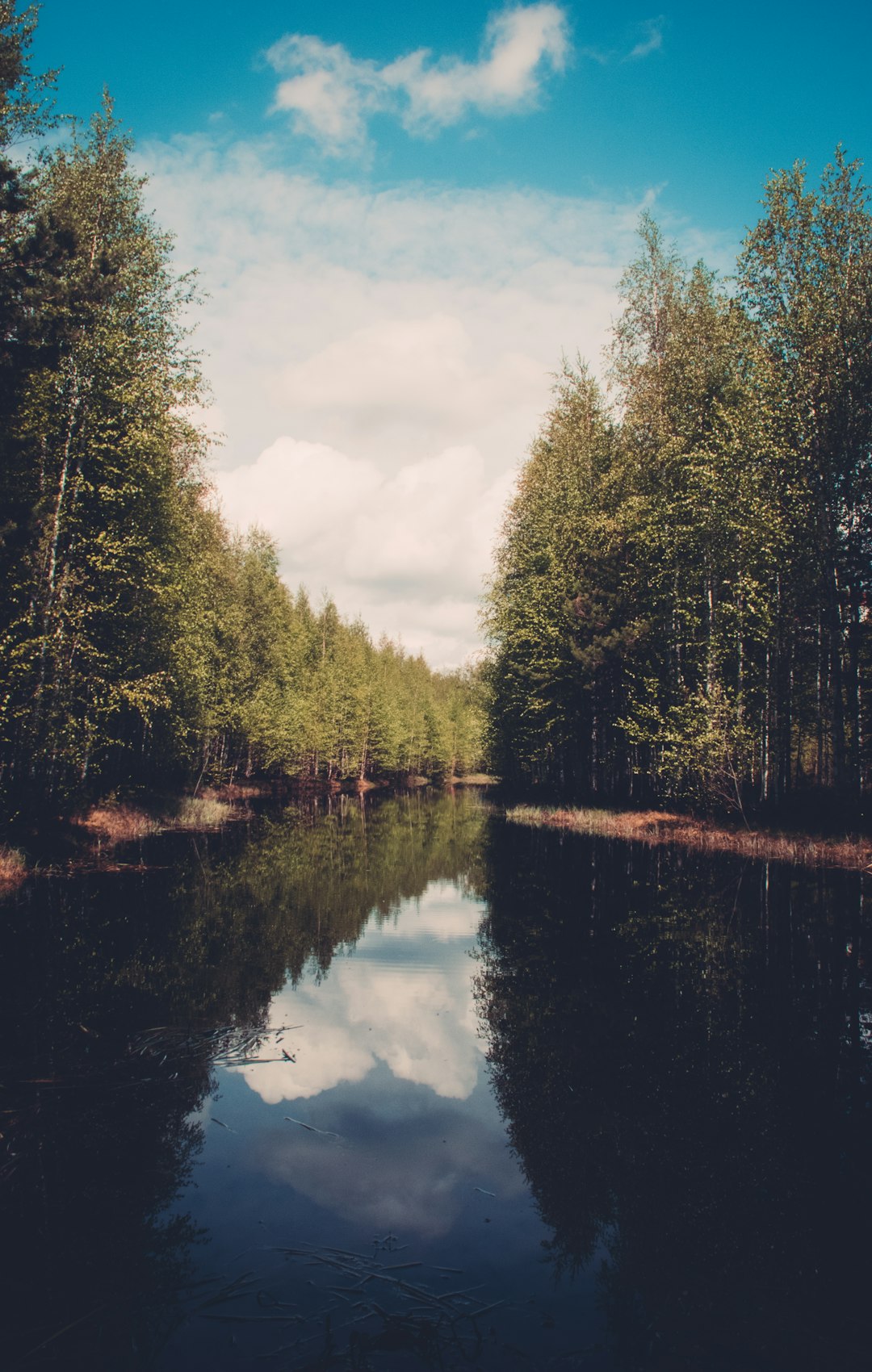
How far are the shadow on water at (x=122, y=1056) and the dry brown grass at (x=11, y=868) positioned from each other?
1.45ft

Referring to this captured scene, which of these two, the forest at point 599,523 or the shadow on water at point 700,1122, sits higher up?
the forest at point 599,523

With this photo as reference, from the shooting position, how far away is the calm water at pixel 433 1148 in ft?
11.4

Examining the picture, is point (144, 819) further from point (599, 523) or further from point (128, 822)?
point (599, 523)

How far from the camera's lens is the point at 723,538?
24266mm

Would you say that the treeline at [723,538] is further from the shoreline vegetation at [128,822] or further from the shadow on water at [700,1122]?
the shoreline vegetation at [128,822]

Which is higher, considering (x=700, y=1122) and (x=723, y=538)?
(x=723, y=538)

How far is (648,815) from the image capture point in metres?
27.4

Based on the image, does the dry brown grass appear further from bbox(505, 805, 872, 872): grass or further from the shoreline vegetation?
bbox(505, 805, 872, 872): grass

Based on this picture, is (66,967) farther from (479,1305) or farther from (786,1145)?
(786,1145)

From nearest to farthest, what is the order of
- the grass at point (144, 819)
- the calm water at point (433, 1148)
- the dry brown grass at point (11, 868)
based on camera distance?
1. the calm water at point (433, 1148)
2. the dry brown grass at point (11, 868)
3. the grass at point (144, 819)

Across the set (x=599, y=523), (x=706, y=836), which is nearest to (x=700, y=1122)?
(x=706, y=836)

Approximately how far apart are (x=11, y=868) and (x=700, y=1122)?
1499 centimetres

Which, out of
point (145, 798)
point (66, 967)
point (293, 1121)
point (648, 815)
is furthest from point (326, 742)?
point (293, 1121)

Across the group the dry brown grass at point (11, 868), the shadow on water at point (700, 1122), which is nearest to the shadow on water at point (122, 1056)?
the dry brown grass at point (11, 868)
